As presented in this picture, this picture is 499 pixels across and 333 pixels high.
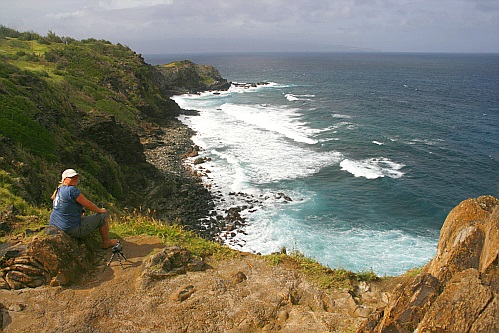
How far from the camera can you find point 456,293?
503 cm

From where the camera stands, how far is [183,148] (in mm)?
44000

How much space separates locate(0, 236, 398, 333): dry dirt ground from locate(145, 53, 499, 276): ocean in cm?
1004

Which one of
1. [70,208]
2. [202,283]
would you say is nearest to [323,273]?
[202,283]

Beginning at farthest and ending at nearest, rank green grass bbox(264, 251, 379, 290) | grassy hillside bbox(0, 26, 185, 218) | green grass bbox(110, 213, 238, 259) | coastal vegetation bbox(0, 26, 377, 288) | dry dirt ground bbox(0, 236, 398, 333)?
grassy hillside bbox(0, 26, 185, 218) < coastal vegetation bbox(0, 26, 377, 288) < green grass bbox(110, 213, 238, 259) < green grass bbox(264, 251, 379, 290) < dry dirt ground bbox(0, 236, 398, 333)

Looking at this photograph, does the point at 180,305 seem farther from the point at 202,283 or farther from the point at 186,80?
the point at 186,80

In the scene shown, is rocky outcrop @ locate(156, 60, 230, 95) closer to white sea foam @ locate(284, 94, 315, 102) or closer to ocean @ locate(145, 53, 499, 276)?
ocean @ locate(145, 53, 499, 276)

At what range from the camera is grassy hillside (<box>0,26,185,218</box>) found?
14320 millimetres

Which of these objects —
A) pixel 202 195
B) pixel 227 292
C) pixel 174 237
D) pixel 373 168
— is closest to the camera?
pixel 227 292

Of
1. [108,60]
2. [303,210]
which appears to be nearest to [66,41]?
[108,60]

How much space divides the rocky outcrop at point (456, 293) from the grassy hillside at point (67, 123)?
1107cm

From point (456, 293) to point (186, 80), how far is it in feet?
313

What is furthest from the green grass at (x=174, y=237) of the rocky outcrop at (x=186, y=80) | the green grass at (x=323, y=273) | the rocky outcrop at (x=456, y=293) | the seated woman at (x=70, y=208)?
the rocky outcrop at (x=186, y=80)

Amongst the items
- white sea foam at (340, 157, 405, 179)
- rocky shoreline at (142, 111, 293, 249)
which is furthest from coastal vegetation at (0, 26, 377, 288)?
white sea foam at (340, 157, 405, 179)

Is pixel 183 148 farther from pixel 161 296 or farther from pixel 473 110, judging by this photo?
pixel 473 110
